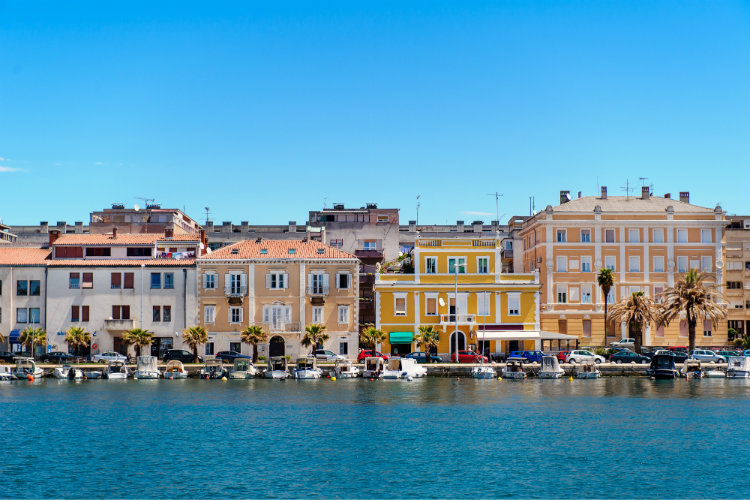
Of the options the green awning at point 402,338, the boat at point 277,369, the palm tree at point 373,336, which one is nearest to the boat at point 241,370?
the boat at point 277,369

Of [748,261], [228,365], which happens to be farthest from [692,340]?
[228,365]

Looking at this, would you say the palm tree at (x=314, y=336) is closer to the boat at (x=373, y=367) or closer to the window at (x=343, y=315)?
the window at (x=343, y=315)

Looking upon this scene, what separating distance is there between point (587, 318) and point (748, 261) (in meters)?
29.6

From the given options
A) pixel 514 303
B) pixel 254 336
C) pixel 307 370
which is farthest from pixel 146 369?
pixel 514 303

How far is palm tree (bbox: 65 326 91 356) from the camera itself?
296ft

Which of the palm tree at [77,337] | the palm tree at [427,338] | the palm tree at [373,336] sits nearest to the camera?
the palm tree at [77,337]

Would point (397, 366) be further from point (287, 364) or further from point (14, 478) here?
point (14, 478)

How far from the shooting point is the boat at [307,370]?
83750 millimetres

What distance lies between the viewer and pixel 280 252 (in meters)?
95.6

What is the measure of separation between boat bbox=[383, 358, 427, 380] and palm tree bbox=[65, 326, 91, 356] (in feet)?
102

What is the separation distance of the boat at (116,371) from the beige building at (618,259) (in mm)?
45421

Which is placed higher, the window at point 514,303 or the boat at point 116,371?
the window at point 514,303

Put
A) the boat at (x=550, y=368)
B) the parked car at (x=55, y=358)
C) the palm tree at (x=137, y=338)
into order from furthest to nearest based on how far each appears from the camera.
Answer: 1. the parked car at (x=55, y=358)
2. the palm tree at (x=137, y=338)
3. the boat at (x=550, y=368)

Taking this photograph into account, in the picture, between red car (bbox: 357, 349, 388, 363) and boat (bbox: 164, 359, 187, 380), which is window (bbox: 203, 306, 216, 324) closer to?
boat (bbox: 164, 359, 187, 380)
